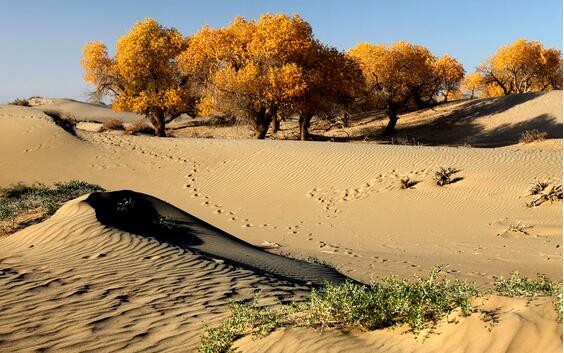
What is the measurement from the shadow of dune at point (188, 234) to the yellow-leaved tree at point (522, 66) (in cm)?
4003

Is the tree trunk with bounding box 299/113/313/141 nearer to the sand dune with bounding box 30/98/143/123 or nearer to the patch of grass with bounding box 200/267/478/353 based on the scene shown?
the sand dune with bounding box 30/98/143/123

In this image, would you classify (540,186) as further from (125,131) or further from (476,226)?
(125,131)

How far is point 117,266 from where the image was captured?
21.4 feet

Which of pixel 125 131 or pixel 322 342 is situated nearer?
pixel 322 342

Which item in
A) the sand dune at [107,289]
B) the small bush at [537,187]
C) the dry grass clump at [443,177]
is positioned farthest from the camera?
the dry grass clump at [443,177]

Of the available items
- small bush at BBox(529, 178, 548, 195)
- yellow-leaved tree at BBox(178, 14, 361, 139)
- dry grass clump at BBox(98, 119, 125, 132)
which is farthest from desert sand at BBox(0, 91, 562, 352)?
dry grass clump at BBox(98, 119, 125, 132)

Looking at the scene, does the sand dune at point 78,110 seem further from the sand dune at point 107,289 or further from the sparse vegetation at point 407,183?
the sand dune at point 107,289

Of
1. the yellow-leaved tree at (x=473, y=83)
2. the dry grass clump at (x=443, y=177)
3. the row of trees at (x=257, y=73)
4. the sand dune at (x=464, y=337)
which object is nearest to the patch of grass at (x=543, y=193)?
the dry grass clump at (x=443, y=177)

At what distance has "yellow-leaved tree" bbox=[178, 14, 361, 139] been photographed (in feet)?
80.0

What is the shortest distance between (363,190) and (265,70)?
454 inches

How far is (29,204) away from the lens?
10602 mm

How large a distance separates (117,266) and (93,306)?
1504 mm

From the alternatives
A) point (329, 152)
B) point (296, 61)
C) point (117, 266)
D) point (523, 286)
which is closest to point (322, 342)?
point (523, 286)

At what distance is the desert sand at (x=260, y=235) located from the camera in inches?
166
